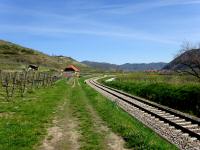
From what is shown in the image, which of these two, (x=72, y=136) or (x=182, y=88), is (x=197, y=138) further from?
(x=182, y=88)

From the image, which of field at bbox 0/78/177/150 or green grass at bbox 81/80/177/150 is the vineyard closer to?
field at bbox 0/78/177/150

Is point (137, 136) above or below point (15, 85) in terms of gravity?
below

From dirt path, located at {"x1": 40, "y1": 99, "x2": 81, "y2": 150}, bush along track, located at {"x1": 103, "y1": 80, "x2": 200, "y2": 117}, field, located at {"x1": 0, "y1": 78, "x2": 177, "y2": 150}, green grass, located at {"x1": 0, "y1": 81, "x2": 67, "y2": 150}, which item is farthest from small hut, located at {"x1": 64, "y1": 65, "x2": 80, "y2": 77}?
dirt path, located at {"x1": 40, "y1": 99, "x2": 81, "y2": 150}

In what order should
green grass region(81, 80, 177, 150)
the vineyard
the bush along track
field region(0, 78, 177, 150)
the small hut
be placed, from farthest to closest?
the small hut
the vineyard
the bush along track
field region(0, 78, 177, 150)
green grass region(81, 80, 177, 150)

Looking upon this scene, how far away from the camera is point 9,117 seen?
797 inches

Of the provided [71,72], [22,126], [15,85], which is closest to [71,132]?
[22,126]

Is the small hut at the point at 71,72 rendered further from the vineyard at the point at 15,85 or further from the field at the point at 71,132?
the field at the point at 71,132

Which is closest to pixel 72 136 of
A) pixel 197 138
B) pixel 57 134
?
pixel 57 134

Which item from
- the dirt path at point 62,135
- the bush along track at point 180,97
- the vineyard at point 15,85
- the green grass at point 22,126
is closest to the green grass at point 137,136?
the dirt path at point 62,135

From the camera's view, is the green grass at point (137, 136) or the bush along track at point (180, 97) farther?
the bush along track at point (180, 97)

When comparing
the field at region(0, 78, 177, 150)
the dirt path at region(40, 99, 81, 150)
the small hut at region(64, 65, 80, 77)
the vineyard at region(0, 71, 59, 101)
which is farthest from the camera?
the small hut at region(64, 65, 80, 77)

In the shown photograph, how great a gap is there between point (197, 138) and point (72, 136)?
197 inches

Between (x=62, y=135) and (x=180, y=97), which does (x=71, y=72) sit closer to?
(x=180, y=97)

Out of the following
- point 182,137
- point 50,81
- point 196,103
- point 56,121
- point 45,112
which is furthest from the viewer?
point 50,81
